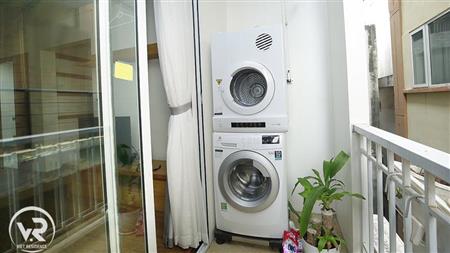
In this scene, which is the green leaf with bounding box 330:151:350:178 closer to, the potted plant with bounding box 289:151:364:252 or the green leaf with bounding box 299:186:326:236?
the potted plant with bounding box 289:151:364:252

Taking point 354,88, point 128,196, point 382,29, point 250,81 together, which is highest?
point 382,29

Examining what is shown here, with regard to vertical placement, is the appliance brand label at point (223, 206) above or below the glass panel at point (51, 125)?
below

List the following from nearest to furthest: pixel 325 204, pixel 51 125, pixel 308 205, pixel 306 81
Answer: pixel 51 125, pixel 308 205, pixel 325 204, pixel 306 81

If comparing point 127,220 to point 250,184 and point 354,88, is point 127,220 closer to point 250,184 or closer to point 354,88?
point 250,184

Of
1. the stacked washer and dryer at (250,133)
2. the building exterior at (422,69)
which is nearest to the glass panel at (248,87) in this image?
the stacked washer and dryer at (250,133)

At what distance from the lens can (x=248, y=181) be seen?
1.95 m

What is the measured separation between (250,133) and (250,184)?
18.0 inches

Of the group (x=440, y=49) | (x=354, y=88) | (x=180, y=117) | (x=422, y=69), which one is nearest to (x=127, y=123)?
(x=180, y=117)

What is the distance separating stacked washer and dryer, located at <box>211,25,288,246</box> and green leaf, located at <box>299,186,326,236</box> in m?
0.26

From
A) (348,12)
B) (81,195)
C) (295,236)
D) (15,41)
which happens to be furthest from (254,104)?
(15,41)

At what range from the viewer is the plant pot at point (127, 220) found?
46.3 inches

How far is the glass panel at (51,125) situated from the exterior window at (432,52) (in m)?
2.97

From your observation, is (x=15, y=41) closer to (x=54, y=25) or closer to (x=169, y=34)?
(x=54, y=25)

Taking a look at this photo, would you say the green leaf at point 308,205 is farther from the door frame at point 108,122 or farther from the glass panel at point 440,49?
the glass panel at point 440,49
